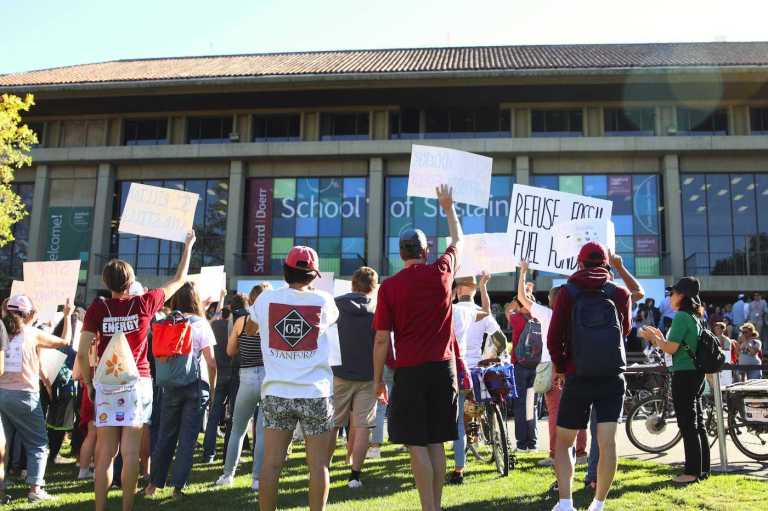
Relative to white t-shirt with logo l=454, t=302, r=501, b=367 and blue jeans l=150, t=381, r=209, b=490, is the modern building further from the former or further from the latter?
blue jeans l=150, t=381, r=209, b=490

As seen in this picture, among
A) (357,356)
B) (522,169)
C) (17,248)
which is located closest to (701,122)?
(522,169)

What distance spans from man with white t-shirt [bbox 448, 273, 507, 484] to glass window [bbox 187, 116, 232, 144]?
990 inches

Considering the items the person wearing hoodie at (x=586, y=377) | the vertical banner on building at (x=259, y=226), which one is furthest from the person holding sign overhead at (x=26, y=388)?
the vertical banner on building at (x=259, y=226)

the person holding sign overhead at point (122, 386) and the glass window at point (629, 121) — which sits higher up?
the glass window at point (629, 121)

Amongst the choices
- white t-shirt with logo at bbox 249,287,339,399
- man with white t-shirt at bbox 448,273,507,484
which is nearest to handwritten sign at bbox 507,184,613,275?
man with white t-shirt at bbox 448,273,507,484

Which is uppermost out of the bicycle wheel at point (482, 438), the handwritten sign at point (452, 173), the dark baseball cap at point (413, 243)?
the handwritten sign at point (452, 173)

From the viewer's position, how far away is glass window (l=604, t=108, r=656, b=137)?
2861 cm

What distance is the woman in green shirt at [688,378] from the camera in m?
6.45

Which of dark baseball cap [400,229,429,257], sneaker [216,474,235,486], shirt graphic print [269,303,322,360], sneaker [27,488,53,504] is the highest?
dark baseball cap [400,229,429,257]

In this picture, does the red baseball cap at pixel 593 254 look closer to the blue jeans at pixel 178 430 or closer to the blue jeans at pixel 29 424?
the blue jeans at pixel 178 430

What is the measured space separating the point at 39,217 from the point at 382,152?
52.5 feet

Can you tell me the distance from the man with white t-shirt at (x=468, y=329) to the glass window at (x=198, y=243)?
23.4 metres

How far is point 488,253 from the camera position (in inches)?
328

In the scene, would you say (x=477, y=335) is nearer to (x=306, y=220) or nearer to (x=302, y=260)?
(x=302, y=260)
